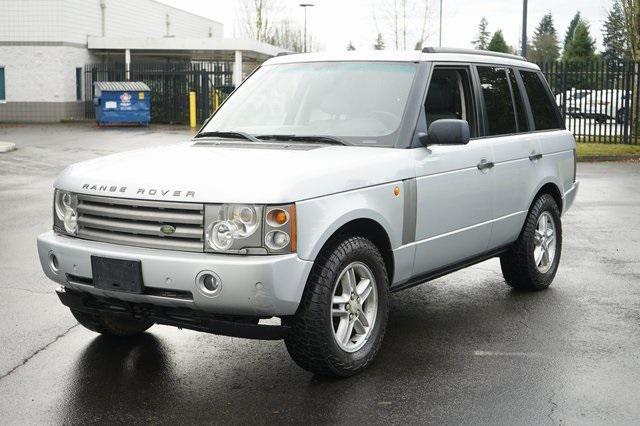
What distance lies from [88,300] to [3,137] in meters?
24.2

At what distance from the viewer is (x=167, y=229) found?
4.73 metres

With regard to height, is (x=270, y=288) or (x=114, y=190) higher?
(x=114, y=190)

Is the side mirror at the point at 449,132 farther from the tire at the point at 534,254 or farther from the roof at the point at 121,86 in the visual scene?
the roof at the point at 121,86

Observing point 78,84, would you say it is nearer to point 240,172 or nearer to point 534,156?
point 534,156

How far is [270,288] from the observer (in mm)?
4535

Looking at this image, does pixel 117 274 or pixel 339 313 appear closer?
pixel 117 274

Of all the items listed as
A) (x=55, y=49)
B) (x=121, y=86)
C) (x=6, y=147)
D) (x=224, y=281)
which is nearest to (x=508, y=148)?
(x=224, y=281)

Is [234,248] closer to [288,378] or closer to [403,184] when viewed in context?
[288,378]

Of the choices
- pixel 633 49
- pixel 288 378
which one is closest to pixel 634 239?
pixel 288 378

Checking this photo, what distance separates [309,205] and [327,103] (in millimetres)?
1496

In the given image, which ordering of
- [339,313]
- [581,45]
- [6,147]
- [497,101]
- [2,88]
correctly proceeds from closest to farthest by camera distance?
[339,313] < [497,101] < [6,147] < [2,88] < [581,45]

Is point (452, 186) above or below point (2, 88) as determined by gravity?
below

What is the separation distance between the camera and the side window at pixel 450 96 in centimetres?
612

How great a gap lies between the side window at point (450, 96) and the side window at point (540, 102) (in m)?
1.09
